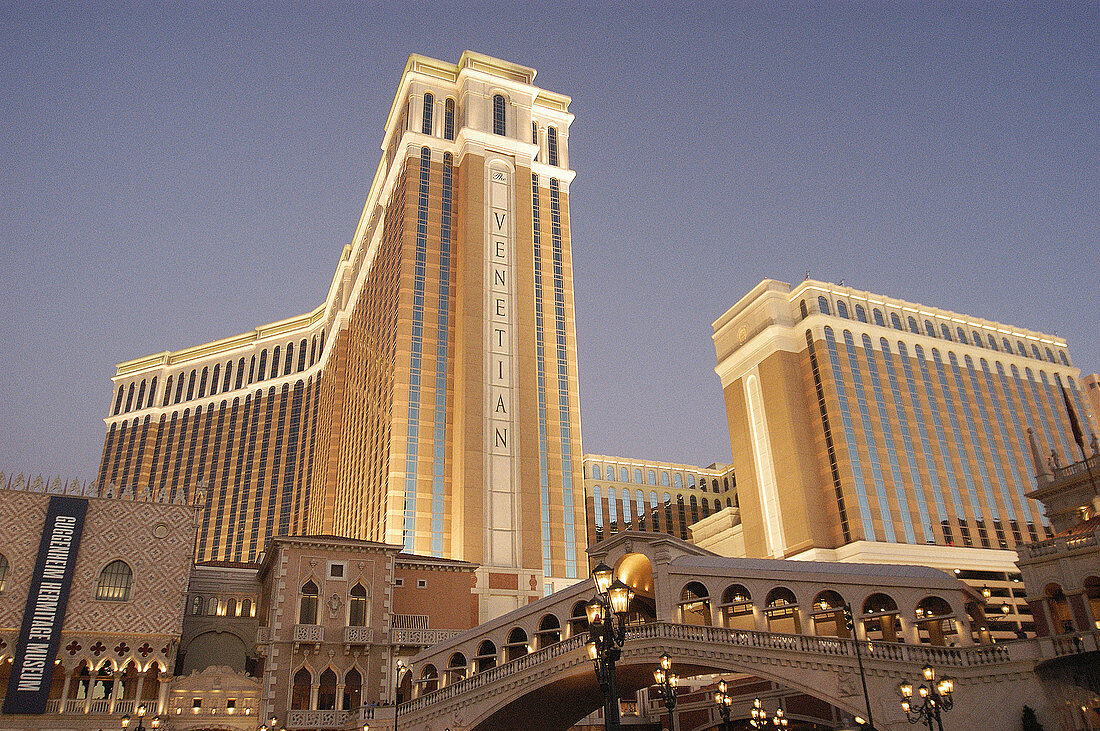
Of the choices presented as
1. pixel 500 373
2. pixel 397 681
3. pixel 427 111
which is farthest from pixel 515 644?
Answer: pixel 427 111

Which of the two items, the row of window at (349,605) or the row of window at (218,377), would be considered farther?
the row of window at (218,377)

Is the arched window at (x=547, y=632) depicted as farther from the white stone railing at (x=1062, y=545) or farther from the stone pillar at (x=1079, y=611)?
the stone pillar at (x=1079, y=611)

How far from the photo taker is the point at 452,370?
3172 inches

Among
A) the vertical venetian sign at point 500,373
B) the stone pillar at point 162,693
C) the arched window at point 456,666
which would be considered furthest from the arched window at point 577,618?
the vertical venetian sign at point 500,373

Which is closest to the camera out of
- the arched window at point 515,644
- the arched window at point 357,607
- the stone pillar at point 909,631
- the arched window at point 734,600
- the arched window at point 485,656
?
the stone pillar at point 909,631

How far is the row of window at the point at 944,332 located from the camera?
10071 cm

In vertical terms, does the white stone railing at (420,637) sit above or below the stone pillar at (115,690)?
above

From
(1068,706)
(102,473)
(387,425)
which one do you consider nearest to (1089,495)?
(1068,706)

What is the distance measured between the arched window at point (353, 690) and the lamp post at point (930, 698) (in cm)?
3023

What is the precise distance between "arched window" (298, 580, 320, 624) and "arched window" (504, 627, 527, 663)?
11582 millimetres

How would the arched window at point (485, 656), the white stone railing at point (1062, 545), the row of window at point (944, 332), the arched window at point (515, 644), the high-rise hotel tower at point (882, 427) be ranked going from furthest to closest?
the row of window at point (944, 332), the high-rise hotel tower at point (882, 427), the arched window at point (485, 656), the arched window at point (515, 644), the white stone railing at point (1062, 545)

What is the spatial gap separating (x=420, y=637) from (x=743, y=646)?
22.8m

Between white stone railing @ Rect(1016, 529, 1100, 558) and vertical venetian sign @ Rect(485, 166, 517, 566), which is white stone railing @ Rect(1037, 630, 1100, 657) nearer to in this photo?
white stone railing @ Rect(1016, 529, 1100, 558)

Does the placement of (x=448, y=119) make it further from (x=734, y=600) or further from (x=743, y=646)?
(x=743, y=646)
